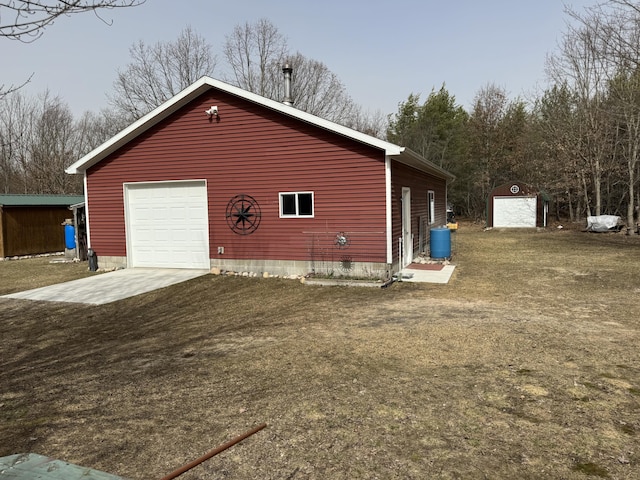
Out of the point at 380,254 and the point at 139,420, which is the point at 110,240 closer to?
the point at 380,254

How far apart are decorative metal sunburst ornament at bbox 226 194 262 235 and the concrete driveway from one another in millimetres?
1510

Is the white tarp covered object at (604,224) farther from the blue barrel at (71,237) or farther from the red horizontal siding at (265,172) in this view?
the blue barrel at (71,237)

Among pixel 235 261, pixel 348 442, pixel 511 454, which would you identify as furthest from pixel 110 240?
pixel 511 454

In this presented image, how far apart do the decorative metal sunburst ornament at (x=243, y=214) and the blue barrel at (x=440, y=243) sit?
497 cm

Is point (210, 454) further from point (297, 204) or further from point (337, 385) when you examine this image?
point (297, 204)

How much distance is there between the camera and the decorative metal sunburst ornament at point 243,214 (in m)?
11.3

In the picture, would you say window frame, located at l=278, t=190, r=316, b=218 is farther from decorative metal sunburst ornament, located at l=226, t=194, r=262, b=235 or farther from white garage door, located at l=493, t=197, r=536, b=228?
white garage door, located at l=493, t=197, r=536, b=228

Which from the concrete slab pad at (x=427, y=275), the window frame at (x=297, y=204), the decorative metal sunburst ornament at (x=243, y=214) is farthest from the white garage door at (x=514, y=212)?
the decorative metal sunburst ornament at (x=243, y=214)

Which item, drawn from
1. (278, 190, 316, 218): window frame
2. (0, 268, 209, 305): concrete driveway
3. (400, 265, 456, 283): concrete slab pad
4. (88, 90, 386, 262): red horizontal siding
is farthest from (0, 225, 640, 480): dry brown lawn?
(278, 190, 316, 218): window frame

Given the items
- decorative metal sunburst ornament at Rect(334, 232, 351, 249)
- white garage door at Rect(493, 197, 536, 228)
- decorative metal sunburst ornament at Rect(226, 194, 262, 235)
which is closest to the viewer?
decorative metal sunburst ornament at Rect(334, 232, 351, 249)

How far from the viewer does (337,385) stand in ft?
14.2

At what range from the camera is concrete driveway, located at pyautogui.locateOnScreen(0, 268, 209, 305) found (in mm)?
9266

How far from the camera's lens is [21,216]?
17.4 m

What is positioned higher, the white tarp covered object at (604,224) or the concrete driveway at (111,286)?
the white tarp covered object at (604,224)
